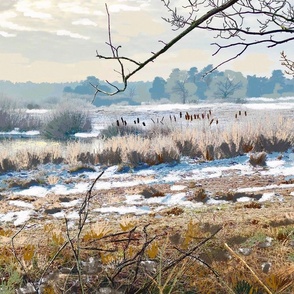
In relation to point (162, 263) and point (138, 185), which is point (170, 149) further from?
point (162, 263)

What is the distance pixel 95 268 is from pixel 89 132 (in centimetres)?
2889

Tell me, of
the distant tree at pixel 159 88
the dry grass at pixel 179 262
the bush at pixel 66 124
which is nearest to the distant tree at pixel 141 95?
the distant tree at pixel 159 88

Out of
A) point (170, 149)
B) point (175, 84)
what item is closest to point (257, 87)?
point (175, 84)

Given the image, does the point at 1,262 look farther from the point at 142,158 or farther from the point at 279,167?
the point at 142,158

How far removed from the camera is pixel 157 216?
6.27 metres

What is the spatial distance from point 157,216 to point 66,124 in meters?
25.9

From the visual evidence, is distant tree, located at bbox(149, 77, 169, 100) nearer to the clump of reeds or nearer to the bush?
the bush

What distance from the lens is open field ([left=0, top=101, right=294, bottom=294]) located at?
9.93 ft

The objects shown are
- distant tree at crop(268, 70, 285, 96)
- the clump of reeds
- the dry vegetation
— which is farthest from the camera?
distant tree at crop(268, 70, 285, 96)

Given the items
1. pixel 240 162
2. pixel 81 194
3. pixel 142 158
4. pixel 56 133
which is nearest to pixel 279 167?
pixel 240 162

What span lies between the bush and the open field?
40.4 feet

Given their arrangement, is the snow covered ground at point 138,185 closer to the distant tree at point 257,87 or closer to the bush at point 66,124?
the bush at point 66,124

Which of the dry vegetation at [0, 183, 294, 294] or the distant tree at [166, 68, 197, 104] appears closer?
the dry vegetation at [0, 183, 294, 294]

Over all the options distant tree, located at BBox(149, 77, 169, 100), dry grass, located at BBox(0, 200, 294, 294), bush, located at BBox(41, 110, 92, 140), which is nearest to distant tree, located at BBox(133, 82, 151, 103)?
distant tree, located at BBox(149, 77, 169, 100)
